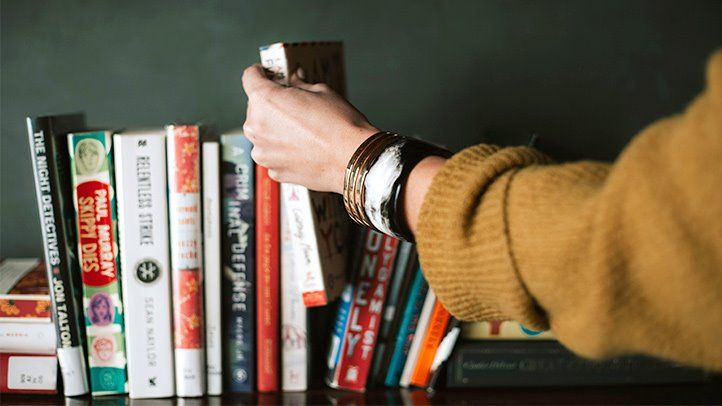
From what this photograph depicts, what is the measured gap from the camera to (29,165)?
44.1 inches

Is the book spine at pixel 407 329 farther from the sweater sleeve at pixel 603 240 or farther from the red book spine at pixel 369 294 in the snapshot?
the sweater sleeve at pixel 603 240

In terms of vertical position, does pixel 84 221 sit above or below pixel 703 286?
below

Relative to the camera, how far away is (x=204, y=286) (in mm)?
935

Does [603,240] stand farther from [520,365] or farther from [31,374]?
[31,374]

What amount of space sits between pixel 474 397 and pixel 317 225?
12.7 inches

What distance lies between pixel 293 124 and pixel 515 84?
0.56 meters

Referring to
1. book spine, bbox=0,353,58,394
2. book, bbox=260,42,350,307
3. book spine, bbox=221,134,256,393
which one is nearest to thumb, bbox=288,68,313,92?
book, bbox=260,42,350,307

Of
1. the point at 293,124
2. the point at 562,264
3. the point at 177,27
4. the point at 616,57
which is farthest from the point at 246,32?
the point at 562,264

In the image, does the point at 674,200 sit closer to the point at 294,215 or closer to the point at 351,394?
the point at 294,215

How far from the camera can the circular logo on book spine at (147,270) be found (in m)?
0.91

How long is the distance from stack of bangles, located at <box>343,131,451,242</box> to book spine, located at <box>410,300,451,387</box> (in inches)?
15.4

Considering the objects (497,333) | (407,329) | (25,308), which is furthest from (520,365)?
(25,308)

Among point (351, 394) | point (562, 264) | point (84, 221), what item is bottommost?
point (351, 394)

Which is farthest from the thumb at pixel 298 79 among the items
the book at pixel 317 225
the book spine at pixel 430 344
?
the book spine at pixel 430 344
